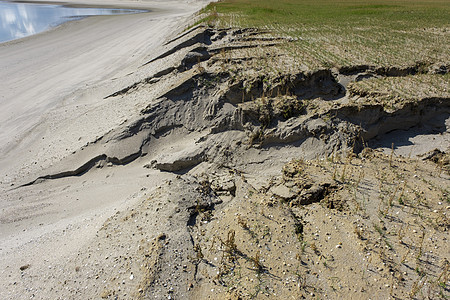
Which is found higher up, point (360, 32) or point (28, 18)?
point (28, 18)

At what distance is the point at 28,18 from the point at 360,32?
49.8 meters

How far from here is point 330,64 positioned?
1234cm

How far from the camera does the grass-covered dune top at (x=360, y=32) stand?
512 inches

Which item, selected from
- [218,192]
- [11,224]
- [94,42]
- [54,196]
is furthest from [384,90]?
[94,42]

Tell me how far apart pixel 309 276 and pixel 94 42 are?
31235mm

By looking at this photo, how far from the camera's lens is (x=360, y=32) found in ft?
56.6

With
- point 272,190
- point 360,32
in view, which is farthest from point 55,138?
point 360,32

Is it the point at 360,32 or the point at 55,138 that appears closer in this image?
the point at 55,138

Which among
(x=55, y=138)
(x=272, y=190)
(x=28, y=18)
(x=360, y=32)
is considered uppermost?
(x=28, y=18)

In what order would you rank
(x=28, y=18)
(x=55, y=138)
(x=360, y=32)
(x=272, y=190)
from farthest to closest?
(x=28, y=18), (x=360, y=32), (x=55, y=138), (x=272, y=190)

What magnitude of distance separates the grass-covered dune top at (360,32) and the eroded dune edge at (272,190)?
1322mm

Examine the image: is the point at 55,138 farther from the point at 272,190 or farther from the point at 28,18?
the point at 28,18

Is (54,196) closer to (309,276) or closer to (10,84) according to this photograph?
(309,276)

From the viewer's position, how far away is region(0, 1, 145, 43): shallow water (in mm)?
36469
